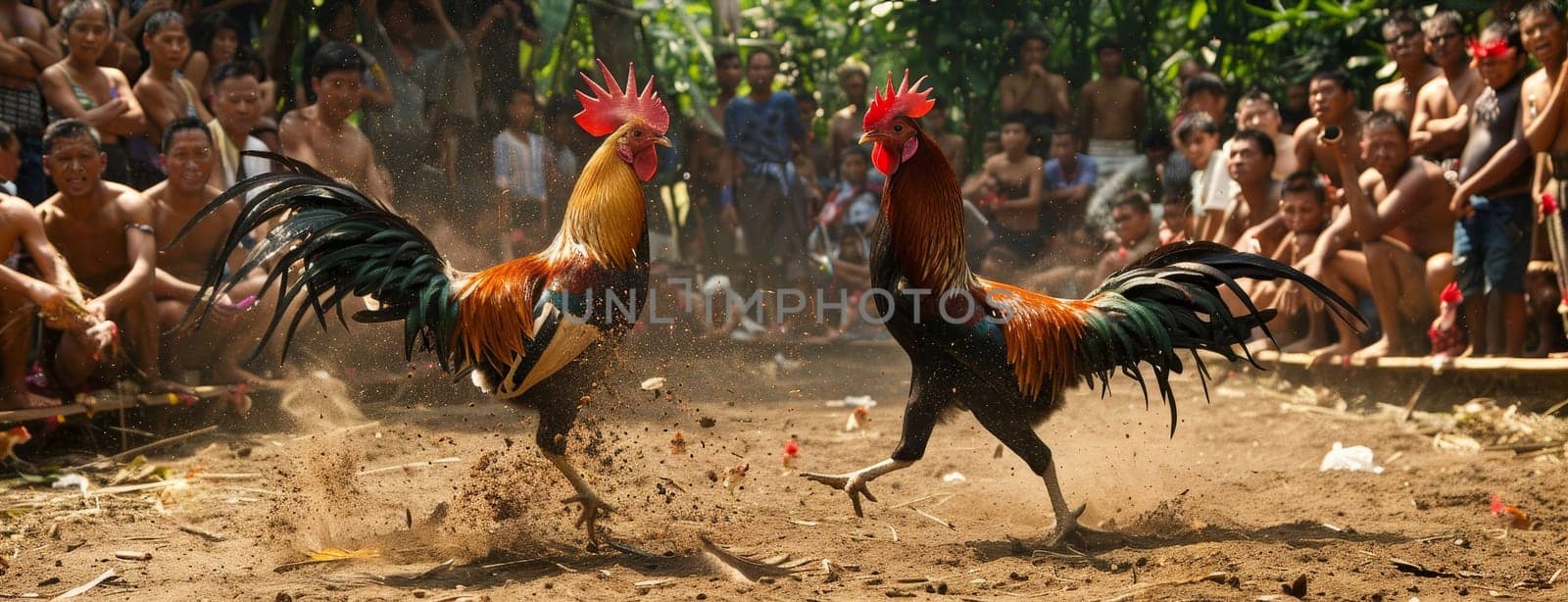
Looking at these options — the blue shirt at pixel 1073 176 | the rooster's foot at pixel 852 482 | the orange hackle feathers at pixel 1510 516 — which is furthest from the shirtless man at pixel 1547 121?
the rooster's foot at pixel 852 482

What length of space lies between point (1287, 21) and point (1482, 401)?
15.3 feet

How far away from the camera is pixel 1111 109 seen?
10.7 m

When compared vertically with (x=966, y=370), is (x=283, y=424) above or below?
below

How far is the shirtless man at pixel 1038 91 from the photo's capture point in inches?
425

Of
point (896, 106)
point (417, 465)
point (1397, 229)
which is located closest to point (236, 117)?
point (417, 465)

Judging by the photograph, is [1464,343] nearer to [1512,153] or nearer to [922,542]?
[1512,153]

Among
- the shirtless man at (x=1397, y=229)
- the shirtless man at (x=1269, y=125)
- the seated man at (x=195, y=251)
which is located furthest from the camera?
the shirtless man at (x=1269, y=125)

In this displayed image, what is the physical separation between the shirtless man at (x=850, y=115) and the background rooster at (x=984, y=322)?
21.3 ft

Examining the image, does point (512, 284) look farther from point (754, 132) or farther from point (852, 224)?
point (754, 132)

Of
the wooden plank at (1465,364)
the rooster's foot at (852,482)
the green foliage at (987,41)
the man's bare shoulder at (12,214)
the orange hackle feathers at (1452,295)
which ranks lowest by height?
the rooster's foot at (852,482)

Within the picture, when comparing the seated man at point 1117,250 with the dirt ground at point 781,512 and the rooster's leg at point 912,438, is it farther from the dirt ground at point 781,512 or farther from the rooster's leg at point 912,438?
the rooster's leg at point 912,438

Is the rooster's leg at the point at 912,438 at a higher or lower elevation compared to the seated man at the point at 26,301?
lower

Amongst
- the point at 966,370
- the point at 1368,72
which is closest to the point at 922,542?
the point at 966,370

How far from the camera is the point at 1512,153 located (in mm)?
6719
